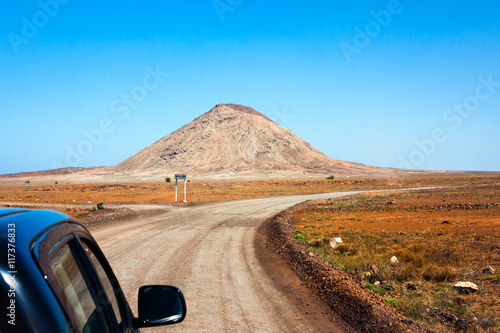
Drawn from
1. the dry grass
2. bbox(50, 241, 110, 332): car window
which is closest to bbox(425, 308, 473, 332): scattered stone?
the dry grass

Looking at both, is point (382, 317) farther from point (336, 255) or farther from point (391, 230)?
point (391, 230)

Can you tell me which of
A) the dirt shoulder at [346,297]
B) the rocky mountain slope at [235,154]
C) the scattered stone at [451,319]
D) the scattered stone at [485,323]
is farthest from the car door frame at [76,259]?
the rocky mountain slope at [235,154]

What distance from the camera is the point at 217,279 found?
29.2 feet

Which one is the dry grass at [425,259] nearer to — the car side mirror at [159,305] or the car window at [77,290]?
the car side mirror at [159,305]

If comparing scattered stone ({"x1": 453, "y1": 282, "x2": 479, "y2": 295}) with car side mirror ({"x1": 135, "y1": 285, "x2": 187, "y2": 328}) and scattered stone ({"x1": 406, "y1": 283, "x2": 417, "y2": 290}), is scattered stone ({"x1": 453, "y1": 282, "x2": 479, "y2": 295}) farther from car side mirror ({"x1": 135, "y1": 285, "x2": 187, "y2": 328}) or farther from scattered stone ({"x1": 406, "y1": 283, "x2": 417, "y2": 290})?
car side mirror ({"x1": 135, "y1": 285, "x2": 187, "y2": 328})

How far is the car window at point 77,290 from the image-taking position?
5.68 ft

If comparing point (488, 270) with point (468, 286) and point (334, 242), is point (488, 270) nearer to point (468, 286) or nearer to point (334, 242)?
point (468, 286)

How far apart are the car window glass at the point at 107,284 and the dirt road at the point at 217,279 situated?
352 cm

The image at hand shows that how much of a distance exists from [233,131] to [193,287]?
181223mm

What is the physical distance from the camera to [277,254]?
1291 cm

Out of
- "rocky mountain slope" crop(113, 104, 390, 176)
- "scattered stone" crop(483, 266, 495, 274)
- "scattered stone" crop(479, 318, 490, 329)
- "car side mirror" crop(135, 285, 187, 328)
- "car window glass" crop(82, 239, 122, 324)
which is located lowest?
"scattered stone" crop(483, 266, 495, 274)

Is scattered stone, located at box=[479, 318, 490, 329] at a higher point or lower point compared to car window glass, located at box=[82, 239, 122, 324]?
lower

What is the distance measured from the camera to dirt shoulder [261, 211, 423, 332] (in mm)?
6512

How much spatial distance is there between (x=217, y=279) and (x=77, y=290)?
721cm
